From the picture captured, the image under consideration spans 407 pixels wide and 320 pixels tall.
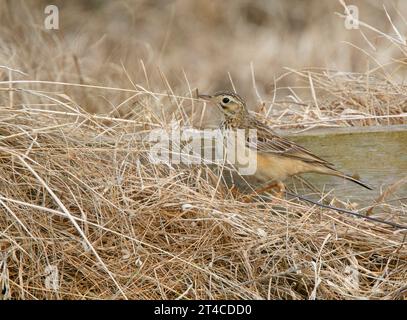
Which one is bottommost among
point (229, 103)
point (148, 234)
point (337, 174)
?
point (148, 234)

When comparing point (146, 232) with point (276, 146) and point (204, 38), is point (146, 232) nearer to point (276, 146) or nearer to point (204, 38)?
point (276, 146)

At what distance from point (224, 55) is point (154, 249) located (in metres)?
6.46

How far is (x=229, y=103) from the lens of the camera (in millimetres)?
6875

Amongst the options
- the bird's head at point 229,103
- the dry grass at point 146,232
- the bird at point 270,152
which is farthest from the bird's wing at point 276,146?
the dry grass at point 146,232

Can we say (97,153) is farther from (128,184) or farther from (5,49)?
(5,49)

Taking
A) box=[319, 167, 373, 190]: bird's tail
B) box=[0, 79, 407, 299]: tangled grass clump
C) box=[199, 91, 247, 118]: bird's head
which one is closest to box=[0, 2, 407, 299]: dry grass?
box=[0, 79, 407, 299]: tangled grass clump

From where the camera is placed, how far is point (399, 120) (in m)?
6.77

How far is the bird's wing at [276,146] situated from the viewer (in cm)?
625

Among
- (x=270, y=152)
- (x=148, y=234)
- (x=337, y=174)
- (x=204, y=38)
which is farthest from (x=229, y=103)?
(x=204, y=38)

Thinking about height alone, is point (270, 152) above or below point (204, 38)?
below

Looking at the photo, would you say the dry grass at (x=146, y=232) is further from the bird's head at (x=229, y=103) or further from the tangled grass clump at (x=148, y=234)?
the bird's head at (x=229, y=103)

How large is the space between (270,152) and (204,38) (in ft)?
18.5

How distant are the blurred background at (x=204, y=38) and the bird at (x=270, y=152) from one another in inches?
83.3

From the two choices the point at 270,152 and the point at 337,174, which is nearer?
the point at 337,174
